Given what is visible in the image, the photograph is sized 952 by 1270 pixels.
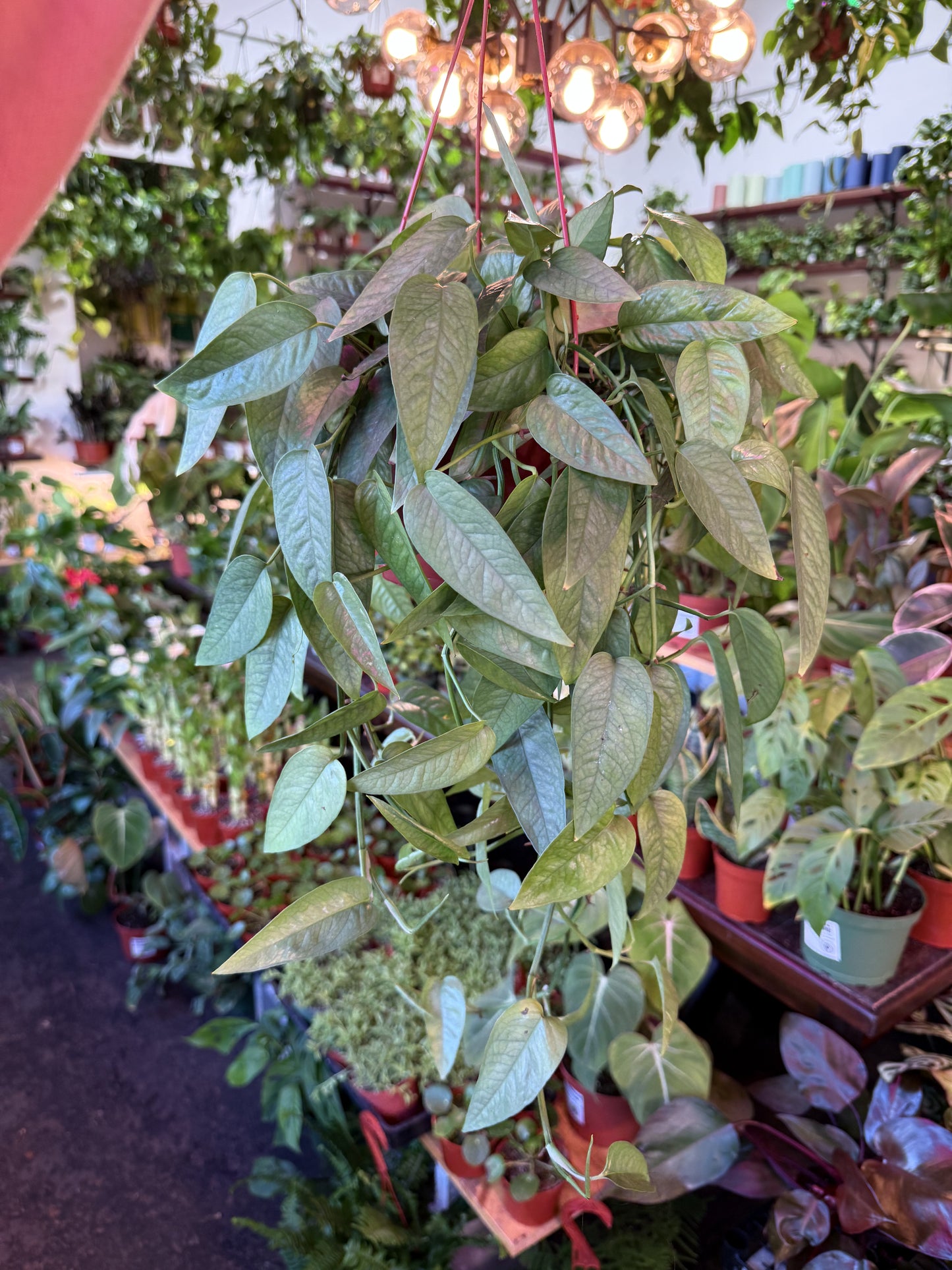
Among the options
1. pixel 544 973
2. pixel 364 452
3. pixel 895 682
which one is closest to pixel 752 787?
pixel 895 682

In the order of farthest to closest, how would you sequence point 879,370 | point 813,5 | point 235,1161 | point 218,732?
1. point 218,732
2. point 235,1161
3. point 879,370
4. point 813,5

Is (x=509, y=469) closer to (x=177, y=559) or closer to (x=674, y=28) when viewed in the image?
(x=674, y=28)

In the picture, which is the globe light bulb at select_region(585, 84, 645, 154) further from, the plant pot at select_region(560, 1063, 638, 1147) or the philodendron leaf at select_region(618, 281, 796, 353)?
the plant pot at select_region(560, 1063, 638, 1147)

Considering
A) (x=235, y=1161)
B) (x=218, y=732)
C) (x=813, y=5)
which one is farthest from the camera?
(x=218, y=732)

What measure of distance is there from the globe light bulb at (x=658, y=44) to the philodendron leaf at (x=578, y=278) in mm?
1383

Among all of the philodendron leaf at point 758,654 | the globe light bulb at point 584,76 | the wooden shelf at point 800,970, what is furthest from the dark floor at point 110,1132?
the globe light bulb at point 584,76

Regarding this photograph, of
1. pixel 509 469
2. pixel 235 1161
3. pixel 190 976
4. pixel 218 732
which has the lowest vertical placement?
pixel 235 1161

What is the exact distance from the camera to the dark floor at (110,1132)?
171 centimetres

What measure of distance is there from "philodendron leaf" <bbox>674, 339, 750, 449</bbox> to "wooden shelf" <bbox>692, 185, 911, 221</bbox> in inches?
165

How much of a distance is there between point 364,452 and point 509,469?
0.12 metres

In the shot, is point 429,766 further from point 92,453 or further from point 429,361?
point 92,453

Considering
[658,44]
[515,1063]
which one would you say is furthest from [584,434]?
[658,44]

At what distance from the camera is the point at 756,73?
Answer: 219 inches

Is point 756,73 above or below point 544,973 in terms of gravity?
above
